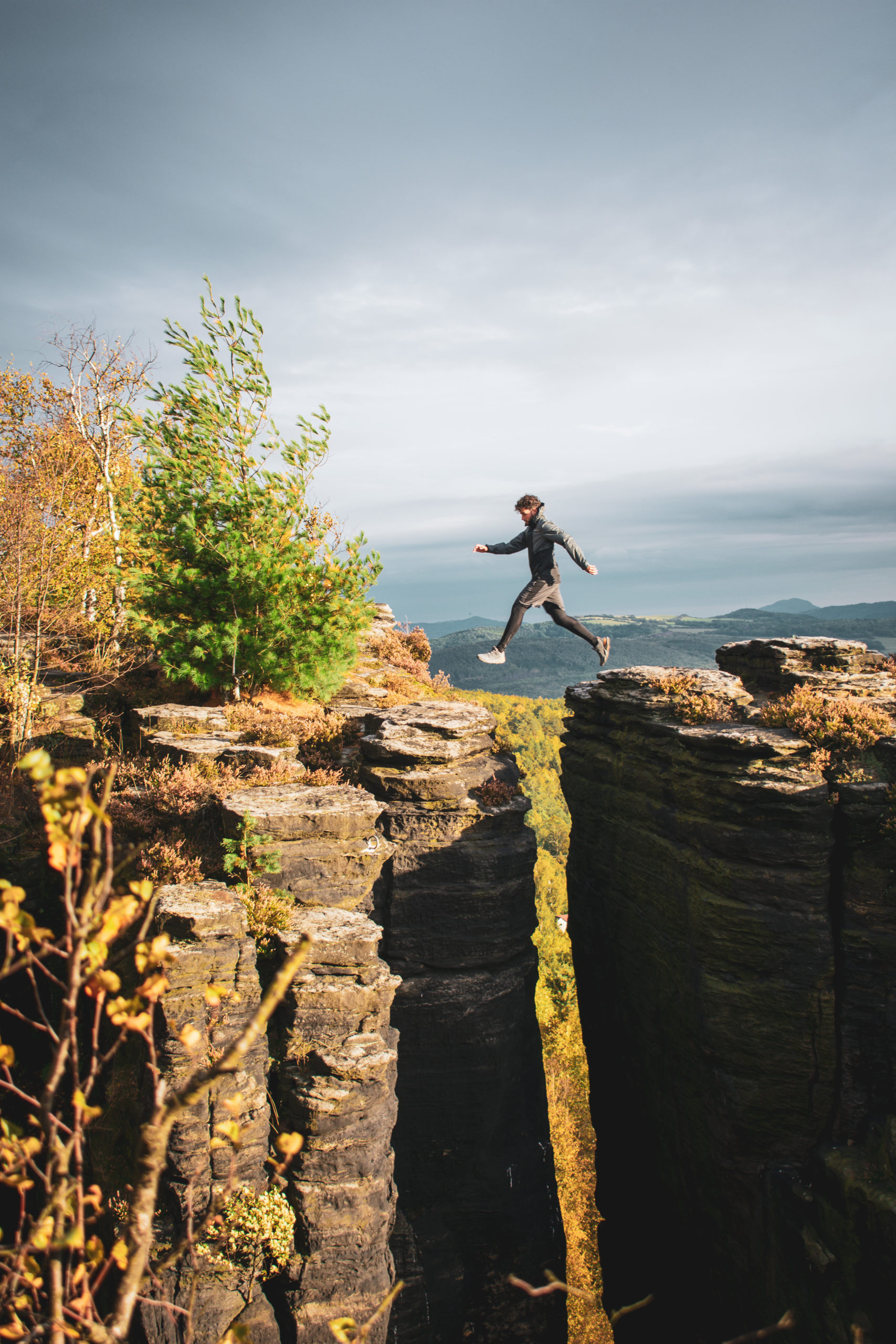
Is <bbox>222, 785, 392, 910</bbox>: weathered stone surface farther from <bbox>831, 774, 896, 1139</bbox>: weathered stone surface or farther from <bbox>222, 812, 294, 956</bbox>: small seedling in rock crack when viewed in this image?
<bbox>831, 774, 896, 1139</bbox>: weathered stone surface

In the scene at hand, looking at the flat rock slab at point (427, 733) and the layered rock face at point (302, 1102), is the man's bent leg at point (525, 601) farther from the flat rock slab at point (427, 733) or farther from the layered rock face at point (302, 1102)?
the layered rock face at point (302, 1102)

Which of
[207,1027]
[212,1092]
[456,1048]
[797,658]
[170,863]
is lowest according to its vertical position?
[456,1048]

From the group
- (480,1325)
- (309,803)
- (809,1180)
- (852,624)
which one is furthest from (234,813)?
(852,624)

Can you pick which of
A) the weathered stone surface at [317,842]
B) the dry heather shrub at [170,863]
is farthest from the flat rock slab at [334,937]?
the dry heather shrub at [170,863]

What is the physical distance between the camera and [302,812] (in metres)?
13.3

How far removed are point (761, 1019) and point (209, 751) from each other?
13.2 meters

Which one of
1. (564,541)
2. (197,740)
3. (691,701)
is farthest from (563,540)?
(197,740)

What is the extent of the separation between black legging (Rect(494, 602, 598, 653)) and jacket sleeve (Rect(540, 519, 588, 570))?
141 centimetres

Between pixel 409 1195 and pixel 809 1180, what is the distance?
913cm

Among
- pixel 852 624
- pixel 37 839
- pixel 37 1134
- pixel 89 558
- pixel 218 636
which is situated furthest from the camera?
pixel 852 624

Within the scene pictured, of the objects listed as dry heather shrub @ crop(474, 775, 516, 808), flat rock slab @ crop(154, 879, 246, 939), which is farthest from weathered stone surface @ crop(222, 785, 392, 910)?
dry heather shrub @ crop(474, 775, 516, 808)

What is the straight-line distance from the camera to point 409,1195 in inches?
663

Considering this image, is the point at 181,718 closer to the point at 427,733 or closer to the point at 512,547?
the point at 427,733

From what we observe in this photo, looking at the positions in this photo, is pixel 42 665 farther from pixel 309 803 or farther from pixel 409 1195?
pixel 409 1195
